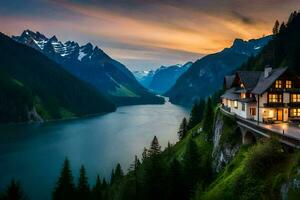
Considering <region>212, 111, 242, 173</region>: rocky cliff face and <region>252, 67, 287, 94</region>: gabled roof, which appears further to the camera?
<region>252, 67, 287, 94</region>: gabled roof

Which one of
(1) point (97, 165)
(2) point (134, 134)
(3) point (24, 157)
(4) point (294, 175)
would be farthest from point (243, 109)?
(2) point (134, 134)

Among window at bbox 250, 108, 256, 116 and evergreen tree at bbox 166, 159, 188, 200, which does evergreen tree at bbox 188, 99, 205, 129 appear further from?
evergreen tree at bbox 166, 159, 188, 200

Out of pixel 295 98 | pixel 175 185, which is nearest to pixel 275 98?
pixel 295 98

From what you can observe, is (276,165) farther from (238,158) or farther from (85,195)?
(85,195)

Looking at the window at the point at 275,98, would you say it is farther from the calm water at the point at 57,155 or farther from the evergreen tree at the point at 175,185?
the calm water at the point at 57,155

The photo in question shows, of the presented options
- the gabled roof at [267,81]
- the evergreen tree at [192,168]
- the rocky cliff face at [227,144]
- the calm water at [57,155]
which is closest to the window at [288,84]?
the gabled roof at [267,81]

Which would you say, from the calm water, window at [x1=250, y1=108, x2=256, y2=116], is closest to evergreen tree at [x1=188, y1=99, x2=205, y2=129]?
the calm water
